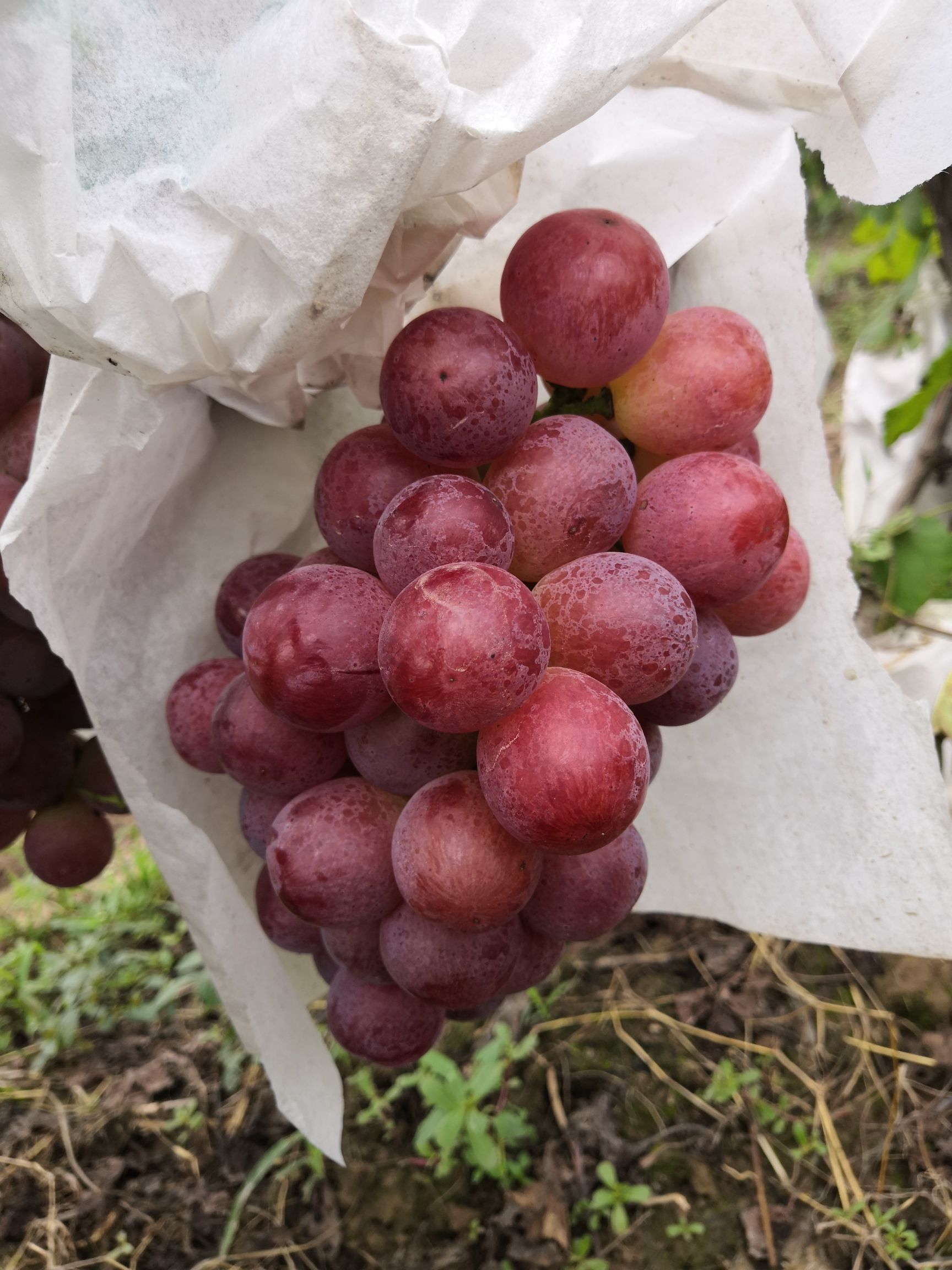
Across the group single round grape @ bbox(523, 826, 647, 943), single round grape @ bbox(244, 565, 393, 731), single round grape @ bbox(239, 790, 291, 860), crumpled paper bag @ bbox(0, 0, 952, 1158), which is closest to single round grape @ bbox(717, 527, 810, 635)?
crumpled paper bag @ bbox(0, 0, 952, 1158)

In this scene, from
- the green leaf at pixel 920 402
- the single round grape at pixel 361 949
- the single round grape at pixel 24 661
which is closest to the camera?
the single round grape at pixel 361 949

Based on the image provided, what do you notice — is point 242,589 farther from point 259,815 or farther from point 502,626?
point 502,626

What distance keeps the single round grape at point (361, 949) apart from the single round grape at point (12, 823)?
1.53 ft

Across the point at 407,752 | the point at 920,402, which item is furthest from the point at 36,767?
the point at 920,402

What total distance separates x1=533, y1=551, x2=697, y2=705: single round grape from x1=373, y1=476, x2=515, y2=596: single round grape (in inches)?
2.4

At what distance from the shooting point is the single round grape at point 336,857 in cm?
65

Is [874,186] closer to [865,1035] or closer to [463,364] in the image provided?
[463,364]

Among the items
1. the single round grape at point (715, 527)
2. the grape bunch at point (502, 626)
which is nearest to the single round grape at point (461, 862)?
the grape bunch at point (502, 626)

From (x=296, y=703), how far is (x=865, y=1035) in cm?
111

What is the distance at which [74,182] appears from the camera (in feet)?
1.82

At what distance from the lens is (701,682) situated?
67 cm

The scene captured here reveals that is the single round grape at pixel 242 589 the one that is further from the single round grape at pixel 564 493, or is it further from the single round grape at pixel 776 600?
the single round grape at pixel 776 600

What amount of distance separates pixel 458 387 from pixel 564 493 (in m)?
0.11

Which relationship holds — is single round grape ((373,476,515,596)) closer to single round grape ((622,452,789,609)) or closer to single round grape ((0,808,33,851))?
single round grape ((622,452,789,609))
